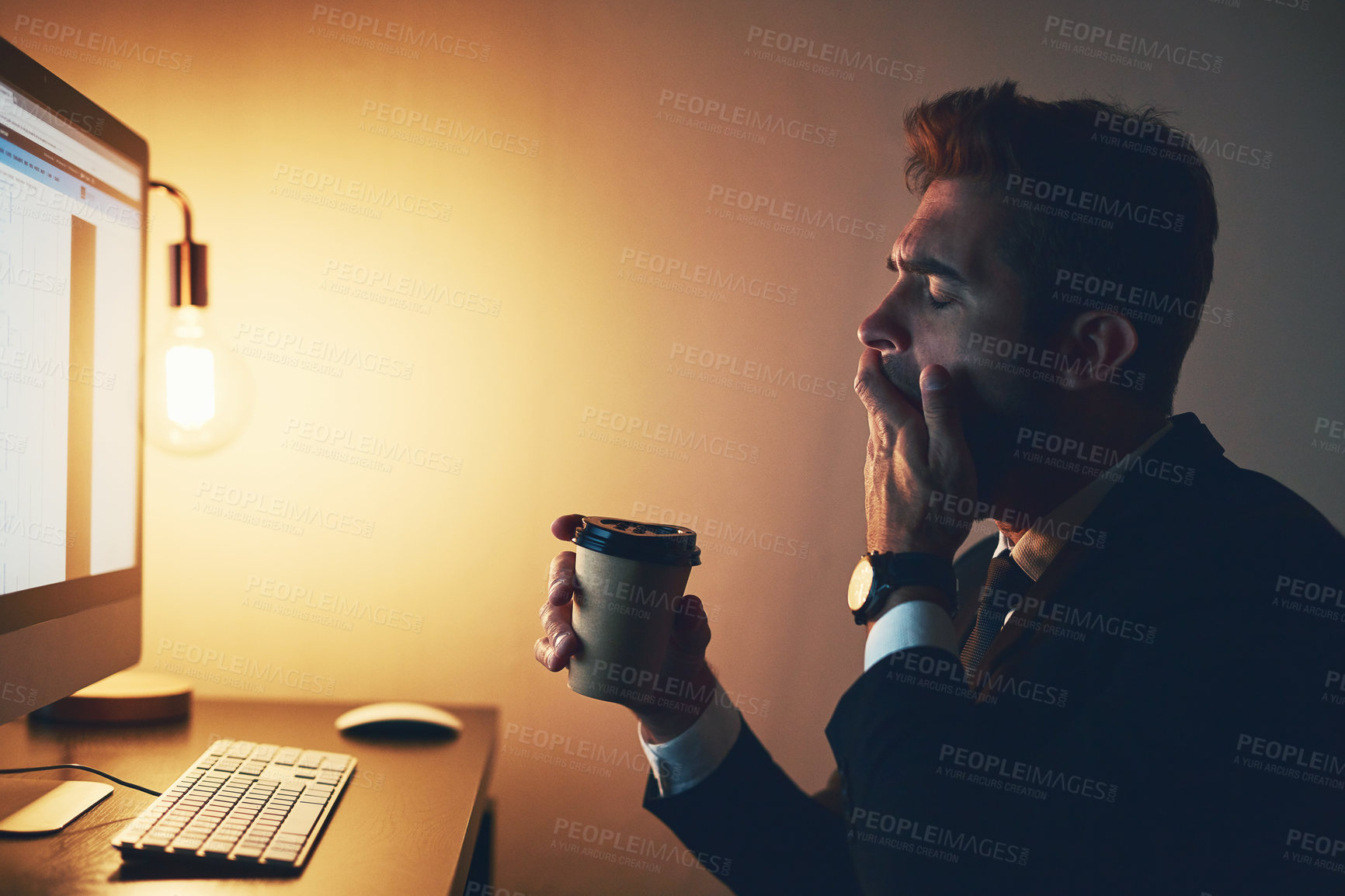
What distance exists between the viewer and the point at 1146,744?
2.77ft

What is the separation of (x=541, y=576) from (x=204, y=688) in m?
0.77

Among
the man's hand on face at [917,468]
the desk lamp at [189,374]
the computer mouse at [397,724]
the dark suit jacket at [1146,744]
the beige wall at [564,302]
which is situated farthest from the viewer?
the beige wall at [564,302]

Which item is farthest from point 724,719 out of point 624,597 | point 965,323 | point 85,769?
point 85,769

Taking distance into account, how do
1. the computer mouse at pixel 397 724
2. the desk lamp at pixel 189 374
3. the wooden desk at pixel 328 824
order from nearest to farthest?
the wooden desk at pixel 328 824
the computer mouse at pixel 397 724
the desk lamp at pixel 189 374

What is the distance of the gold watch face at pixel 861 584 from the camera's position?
3.42 ft

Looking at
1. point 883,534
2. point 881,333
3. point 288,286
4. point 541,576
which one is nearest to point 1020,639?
point 883,534

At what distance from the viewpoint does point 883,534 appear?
1071mm

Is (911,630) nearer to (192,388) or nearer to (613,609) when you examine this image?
(613,609)

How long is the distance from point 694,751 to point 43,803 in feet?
2.59

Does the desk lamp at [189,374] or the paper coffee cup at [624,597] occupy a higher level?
the desk lamp at [189,374]

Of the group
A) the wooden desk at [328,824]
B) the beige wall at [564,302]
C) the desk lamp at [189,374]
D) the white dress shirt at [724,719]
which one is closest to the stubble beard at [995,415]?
the white dress shirt at [724,719]

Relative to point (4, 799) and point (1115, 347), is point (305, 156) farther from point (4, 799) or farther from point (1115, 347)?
point (1115, 347)

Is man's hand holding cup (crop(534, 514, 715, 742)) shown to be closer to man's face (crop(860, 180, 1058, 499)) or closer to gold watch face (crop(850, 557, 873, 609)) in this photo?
gold watch face (crop(850, 557, 873, 609))

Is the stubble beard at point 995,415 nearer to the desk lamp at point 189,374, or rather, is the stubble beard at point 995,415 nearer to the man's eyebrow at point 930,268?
the man's eyebrow at point 930,268
